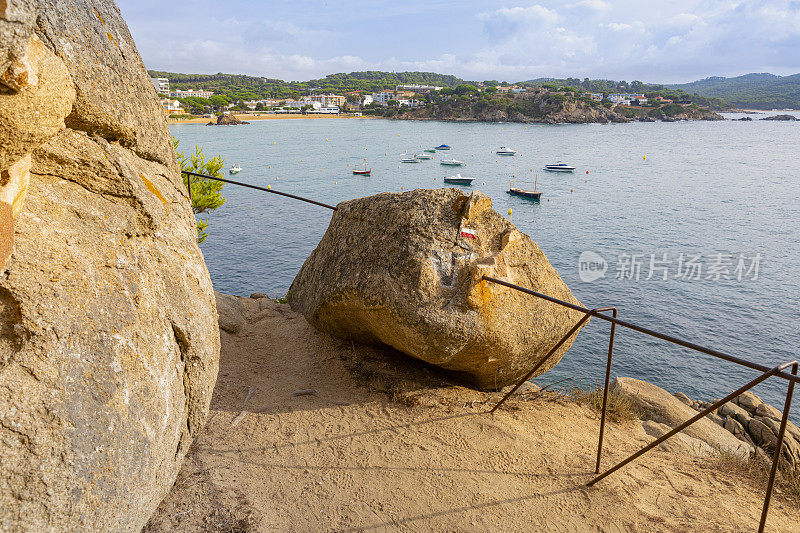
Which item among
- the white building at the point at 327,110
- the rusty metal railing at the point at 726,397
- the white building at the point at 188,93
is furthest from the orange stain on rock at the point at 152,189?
the white building at the point at 327,110

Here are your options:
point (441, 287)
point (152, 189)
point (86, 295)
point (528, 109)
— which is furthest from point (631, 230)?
point (528, 109)

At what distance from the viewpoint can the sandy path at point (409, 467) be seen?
16.9 feet

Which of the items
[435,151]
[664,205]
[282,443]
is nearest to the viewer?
[282,443]

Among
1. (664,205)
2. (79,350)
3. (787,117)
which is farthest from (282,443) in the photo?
(787,117)

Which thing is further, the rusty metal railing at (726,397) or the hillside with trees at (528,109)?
the hillside with trees at (528,109)

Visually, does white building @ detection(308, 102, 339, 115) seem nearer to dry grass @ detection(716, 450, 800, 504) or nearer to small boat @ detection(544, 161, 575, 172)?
small boat @ detection(544, 161, 575, 172)

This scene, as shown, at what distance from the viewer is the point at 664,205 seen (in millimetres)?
49094

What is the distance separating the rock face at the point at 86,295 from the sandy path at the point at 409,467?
1082 millimetres

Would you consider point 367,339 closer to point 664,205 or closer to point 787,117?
point 664,205

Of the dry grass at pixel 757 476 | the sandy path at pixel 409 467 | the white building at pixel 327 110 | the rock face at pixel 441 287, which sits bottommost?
the dry grass at pixel 757 476

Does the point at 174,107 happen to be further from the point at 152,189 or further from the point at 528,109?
the point at 152,189

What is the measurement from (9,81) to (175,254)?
2.21m

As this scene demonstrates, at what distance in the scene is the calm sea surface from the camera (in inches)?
896

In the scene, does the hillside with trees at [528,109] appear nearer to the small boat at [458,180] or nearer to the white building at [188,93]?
the white building at [188,93]
